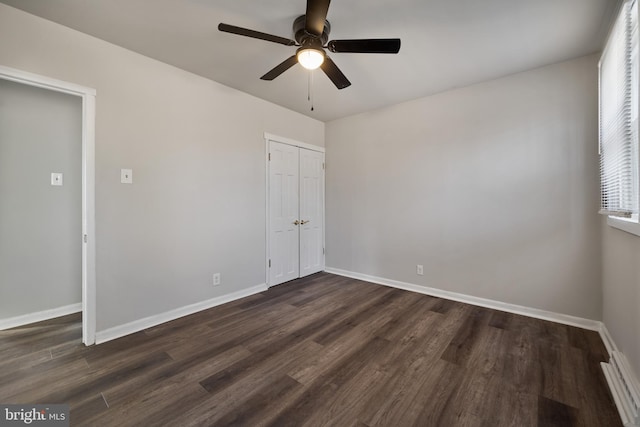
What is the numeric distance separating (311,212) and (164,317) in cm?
252

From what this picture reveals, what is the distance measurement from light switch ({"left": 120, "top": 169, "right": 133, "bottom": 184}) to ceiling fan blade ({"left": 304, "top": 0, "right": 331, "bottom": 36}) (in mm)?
2070

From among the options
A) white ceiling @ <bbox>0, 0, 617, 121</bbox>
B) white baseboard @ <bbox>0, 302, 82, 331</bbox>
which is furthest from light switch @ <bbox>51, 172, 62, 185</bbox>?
white ceiling @ <bbox>0, 0, 617, 121</bbox>

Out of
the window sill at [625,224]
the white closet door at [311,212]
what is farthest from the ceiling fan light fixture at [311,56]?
the window sill at [625,224]

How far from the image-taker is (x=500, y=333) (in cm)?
242

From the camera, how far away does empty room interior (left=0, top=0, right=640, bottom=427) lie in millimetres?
1683

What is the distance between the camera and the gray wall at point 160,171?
7.18 ft

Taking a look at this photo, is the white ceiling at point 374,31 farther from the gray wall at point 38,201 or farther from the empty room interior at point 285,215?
the gray wall at point 38,201

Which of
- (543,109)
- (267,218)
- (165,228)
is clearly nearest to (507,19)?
(543,109)

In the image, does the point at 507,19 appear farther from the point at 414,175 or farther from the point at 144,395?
the point at 144,395

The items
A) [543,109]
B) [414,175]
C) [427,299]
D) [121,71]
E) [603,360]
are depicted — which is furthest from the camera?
[414,175]

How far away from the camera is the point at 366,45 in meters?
1.81

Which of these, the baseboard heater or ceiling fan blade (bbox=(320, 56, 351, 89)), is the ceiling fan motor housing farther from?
the baseboard heater

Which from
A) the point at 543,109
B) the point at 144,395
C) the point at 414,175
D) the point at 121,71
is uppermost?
the point at 121,71

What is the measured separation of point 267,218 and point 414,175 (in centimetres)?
219
